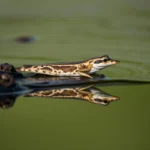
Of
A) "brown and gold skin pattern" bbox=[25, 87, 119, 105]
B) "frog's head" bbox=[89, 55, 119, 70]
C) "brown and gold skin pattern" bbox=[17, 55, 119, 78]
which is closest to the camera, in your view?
"brown and gold skin pattern" bbox=[25, 87, 119, 105]

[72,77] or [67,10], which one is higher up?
[67,10]

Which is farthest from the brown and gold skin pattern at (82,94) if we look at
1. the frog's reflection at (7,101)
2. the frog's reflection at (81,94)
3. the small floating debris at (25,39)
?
the small floating debris at (25,39)

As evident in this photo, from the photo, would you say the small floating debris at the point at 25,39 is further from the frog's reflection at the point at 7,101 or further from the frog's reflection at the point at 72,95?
the frog's reflection at the point at 7,101

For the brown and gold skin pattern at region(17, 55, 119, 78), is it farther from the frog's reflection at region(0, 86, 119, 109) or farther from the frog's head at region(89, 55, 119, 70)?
the frog's reflection at region(0, 86, 119, 109)

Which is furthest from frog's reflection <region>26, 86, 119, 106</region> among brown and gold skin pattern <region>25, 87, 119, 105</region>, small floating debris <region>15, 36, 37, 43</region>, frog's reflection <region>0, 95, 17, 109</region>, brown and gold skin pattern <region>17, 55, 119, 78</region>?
small floating debris <region>15, 36, 37, 43</region>

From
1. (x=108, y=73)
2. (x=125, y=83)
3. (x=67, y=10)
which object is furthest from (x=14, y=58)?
(x=67, y=10)

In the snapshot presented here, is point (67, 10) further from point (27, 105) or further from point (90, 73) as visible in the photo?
point (27, 105)

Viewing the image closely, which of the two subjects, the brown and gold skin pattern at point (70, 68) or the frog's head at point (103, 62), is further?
the frog's head at point (103, 62)
